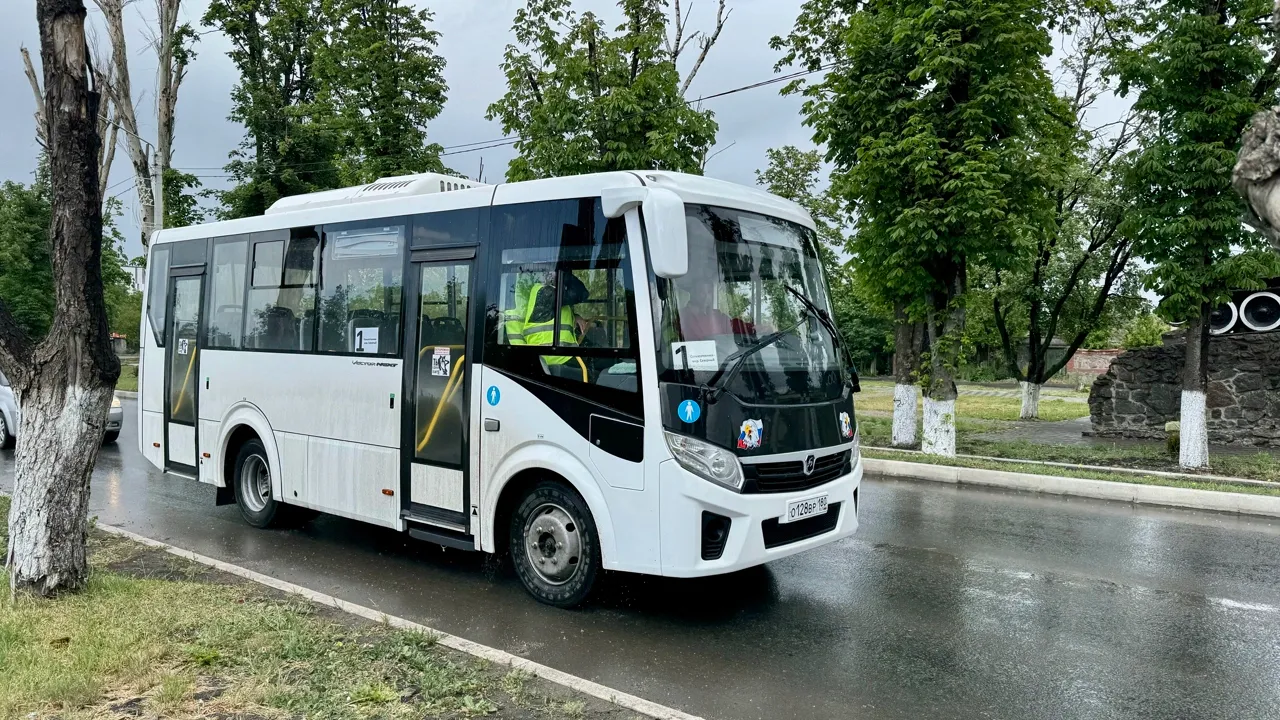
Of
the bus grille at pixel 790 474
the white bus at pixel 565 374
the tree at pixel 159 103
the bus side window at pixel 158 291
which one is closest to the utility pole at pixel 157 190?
the tree at pixel 159 103

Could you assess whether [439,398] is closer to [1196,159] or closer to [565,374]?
[565,374]

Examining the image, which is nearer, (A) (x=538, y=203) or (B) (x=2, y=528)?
(A) (x=538, y=203)

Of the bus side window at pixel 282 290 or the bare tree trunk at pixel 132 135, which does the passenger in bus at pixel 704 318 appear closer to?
the bus side window at pixel 282 290

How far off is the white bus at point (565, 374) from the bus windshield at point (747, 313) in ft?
0.05

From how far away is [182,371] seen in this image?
9.18 meters

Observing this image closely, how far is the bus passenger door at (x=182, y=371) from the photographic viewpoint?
9.01m

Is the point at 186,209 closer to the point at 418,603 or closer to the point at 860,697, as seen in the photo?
the point at 418,603

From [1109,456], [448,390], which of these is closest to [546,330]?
[448,390]

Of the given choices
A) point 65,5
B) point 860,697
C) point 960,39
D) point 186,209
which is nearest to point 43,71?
point 65,5

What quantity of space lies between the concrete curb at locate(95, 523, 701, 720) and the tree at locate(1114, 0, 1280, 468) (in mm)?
11785

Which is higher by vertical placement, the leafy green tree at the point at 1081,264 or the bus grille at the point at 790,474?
the leafy green tree at the point at 1081,264

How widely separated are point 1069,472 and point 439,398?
30.1 ft

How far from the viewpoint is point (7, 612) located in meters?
5.19

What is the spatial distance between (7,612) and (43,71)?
3474 mm
